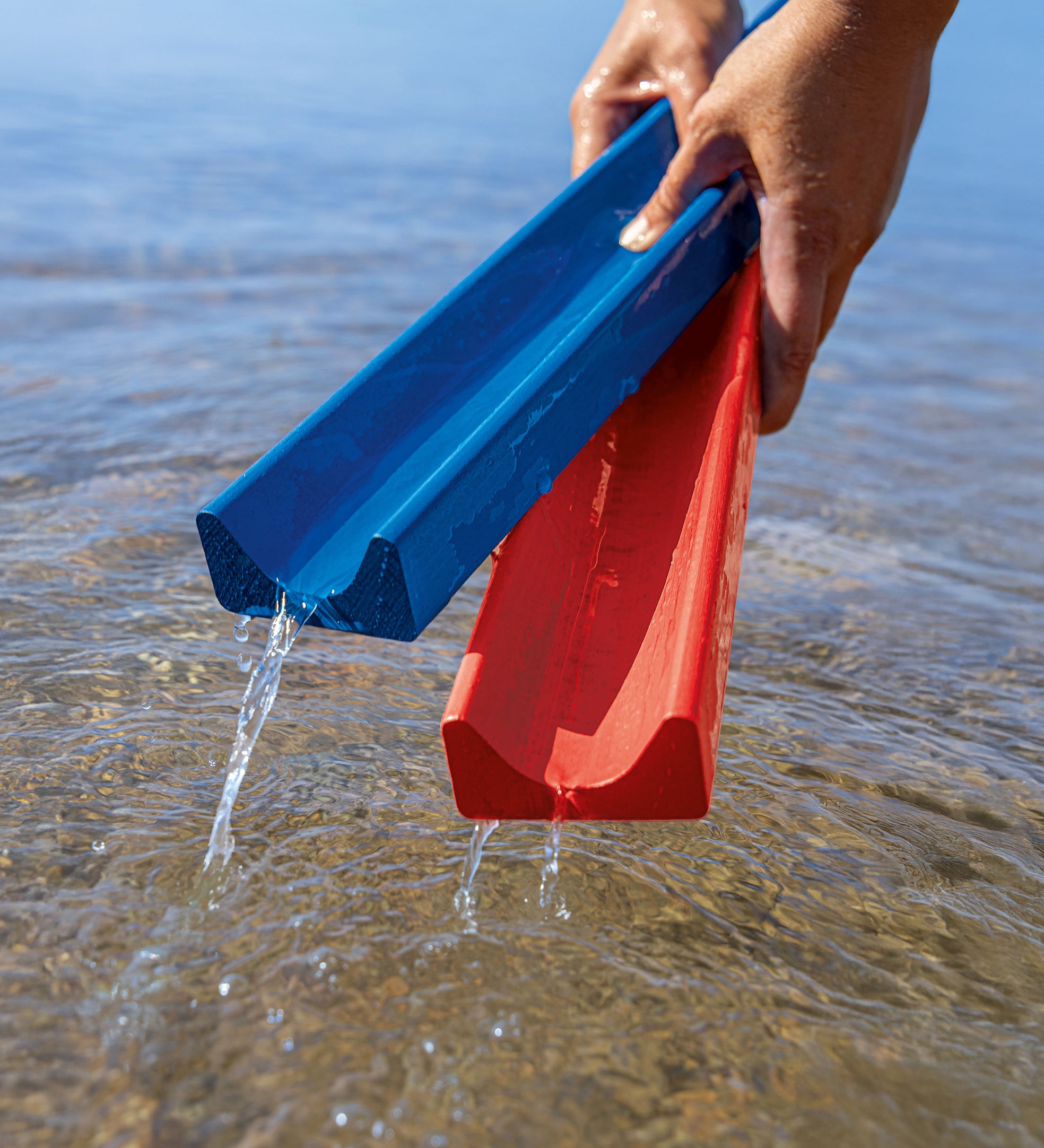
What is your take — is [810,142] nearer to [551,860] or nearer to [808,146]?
[808,146]

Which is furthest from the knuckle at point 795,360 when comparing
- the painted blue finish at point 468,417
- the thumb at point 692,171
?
the thumb at point 692,171

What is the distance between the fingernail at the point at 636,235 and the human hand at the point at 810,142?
0.34ft

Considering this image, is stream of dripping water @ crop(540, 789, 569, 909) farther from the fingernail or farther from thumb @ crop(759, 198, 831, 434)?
the fingernail

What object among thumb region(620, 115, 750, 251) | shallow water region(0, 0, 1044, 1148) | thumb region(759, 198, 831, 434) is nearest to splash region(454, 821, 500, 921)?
shallow water region(0, 0, 1044, 1148)

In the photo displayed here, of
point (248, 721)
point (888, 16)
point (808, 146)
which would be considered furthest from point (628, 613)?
point (888, 16)

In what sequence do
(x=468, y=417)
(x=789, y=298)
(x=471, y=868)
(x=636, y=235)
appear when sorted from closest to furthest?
(x=471, y=868) → (x=468, y=417) → (x=789, y=298) → (x=636, y=235)

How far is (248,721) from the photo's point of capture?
185 cm

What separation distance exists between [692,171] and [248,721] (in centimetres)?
159

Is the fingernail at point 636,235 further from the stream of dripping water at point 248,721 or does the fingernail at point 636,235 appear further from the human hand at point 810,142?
the stream of dripping water at point 248,721

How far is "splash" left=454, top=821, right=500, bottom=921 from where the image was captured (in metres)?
1.60

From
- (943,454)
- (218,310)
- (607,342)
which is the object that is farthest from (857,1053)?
(218,310)

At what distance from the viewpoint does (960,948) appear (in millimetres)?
1612

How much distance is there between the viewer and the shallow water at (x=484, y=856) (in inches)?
51.3

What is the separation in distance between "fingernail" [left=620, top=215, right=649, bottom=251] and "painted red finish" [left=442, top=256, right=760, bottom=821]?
253mm
